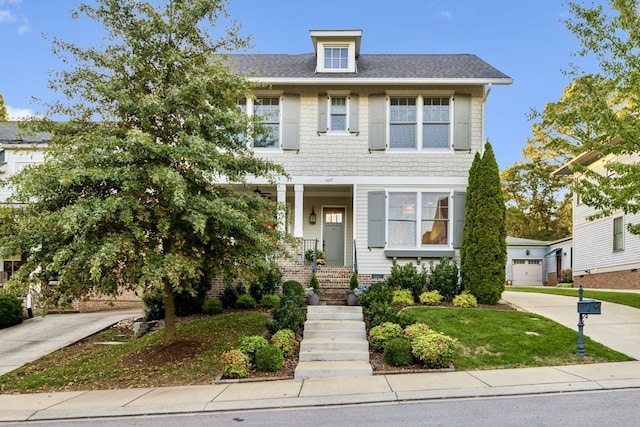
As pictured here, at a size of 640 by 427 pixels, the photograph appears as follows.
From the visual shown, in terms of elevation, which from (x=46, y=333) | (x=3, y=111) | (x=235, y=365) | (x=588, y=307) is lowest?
(x=46, y=333)

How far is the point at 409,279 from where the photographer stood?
13.0 meters

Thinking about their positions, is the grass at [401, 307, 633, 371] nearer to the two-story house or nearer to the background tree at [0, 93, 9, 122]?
the two-story house

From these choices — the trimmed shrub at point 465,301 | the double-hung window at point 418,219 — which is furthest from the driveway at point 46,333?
the trimmed shrub at point 465,301

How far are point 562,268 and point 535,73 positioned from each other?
41.0 ft

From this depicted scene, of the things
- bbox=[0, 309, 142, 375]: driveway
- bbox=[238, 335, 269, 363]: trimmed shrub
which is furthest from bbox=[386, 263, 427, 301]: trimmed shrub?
bbox=[0, 309, 142, 375]: driveway

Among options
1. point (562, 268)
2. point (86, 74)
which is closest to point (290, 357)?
point (86, 74)

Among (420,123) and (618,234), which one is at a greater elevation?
(420,123)

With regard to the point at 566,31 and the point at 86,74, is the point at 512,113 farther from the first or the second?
the point at 86,74

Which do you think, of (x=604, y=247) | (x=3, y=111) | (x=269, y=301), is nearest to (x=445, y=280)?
(x=269, y=301)

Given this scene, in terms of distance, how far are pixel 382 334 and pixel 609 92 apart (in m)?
8.12

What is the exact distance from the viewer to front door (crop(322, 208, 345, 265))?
1623 centimetres

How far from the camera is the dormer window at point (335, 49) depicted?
1511 cm

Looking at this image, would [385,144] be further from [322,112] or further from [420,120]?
[322,112]

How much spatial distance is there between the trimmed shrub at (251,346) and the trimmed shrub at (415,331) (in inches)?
106
